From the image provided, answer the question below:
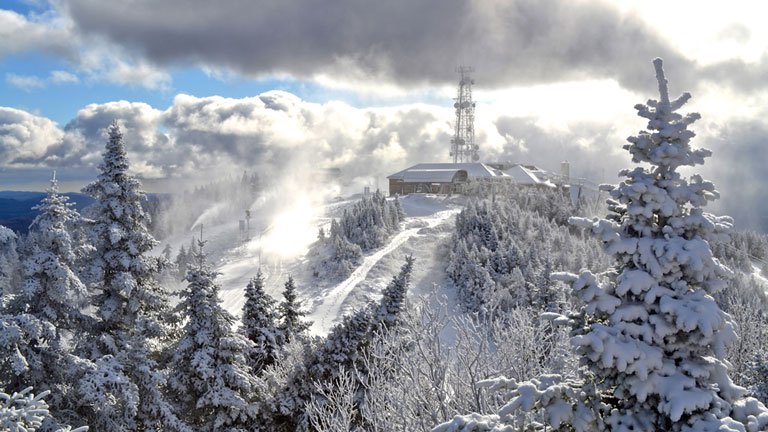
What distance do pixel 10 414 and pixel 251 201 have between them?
13393cm

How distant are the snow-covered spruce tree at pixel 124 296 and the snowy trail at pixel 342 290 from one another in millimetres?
16430

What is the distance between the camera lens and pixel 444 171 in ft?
358

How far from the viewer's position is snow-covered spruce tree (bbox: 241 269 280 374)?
82.9ft

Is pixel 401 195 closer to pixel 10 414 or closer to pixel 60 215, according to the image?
pixel 60 215

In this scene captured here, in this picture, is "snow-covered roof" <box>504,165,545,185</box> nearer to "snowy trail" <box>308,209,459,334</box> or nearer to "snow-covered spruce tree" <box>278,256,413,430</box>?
"snowy trail" <box>308,209,459,334</box>

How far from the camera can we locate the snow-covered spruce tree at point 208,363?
17656mm

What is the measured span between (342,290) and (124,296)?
119ft

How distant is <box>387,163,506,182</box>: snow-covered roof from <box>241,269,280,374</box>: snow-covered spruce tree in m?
83.2

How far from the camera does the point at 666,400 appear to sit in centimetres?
676

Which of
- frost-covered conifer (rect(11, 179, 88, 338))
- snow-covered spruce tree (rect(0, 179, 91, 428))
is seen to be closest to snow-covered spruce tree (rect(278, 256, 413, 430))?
snow-covered spruce tree (rect(0, 179, 91, 428))

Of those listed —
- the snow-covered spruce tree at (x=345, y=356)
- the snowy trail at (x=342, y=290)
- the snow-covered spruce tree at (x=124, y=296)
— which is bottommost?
the snowy trail at (x=342, y=290)

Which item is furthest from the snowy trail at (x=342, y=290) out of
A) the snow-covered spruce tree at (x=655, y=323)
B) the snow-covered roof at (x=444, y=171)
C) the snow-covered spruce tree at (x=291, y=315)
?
Answer: the snow-covered roof at (x=444, y=171)

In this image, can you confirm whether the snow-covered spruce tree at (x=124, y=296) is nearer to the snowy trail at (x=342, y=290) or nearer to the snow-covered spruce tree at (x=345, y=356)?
the snow-covered spruce tree at (x=345, y=356)

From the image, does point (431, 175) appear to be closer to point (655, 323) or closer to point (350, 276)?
point (350, 276)
